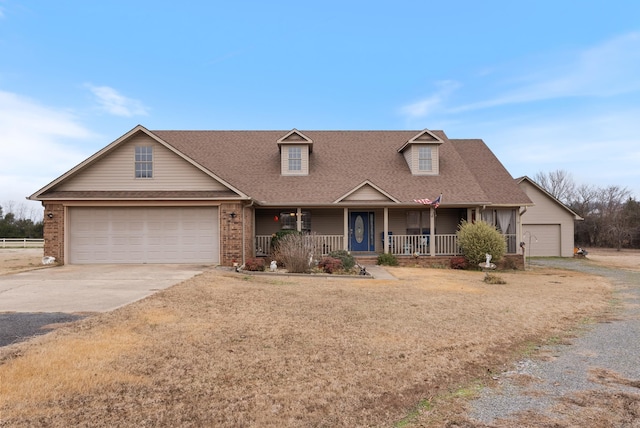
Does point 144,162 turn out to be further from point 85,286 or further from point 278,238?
point 85,286

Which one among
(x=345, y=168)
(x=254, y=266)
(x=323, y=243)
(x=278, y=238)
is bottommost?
(x=254, y=266)

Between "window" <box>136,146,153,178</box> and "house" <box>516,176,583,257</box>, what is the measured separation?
69.7ft

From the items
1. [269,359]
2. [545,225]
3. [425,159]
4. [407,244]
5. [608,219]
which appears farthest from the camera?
[608,219]

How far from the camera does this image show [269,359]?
509cm

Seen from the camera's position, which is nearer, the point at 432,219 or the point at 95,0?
the point at 95,0

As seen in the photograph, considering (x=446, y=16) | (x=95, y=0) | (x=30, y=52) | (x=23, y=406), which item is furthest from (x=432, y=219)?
(x=30, y=52)

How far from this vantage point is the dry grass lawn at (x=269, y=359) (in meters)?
3.68

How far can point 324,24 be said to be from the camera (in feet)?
58.6

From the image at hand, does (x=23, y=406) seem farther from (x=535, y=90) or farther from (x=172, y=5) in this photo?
(x=535, y=90)

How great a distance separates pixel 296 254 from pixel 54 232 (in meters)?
9.49

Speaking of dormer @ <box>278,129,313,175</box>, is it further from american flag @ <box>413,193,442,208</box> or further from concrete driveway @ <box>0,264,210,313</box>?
concrete driveway @ <box>0,264,210,313</box>

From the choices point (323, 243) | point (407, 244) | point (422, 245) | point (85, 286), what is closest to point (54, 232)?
point (85, 286)

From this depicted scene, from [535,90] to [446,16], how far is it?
706 cm

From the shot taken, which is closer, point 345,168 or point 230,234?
point 230,234
